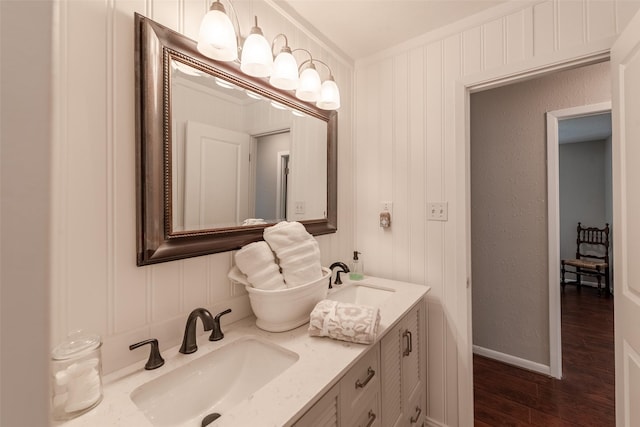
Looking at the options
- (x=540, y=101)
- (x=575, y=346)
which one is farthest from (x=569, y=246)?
(x=540, y=101)

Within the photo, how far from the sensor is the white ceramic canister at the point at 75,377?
66 cm

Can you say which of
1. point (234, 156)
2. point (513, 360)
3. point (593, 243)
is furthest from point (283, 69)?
point (593, 243)

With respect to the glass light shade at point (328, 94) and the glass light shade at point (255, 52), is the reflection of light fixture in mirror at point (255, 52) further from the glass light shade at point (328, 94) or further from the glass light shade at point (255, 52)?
the glass light shade at point (328, 94)

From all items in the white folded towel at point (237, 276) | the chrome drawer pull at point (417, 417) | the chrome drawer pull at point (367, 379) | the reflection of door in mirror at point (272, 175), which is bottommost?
the chrome drawer pull at point (417, 417)

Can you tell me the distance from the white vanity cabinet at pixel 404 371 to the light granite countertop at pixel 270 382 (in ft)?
0.49

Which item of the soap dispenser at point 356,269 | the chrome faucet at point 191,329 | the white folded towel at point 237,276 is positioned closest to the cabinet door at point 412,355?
the soap dispenser at point 356,269

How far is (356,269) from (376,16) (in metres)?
1.48

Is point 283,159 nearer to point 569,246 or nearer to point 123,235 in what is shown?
point 123,235

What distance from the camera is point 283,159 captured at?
1424mm

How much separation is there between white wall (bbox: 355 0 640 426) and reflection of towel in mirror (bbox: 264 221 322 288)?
0.77 m

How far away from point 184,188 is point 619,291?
5.65ft

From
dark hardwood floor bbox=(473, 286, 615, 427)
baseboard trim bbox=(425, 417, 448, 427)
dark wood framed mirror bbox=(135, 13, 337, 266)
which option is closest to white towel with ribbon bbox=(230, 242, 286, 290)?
dark wood framed mirror bbox=(135, 13, 337, 266)

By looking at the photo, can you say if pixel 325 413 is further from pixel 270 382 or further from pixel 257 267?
pixel 257 267

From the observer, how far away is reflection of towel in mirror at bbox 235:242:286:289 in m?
1.09
